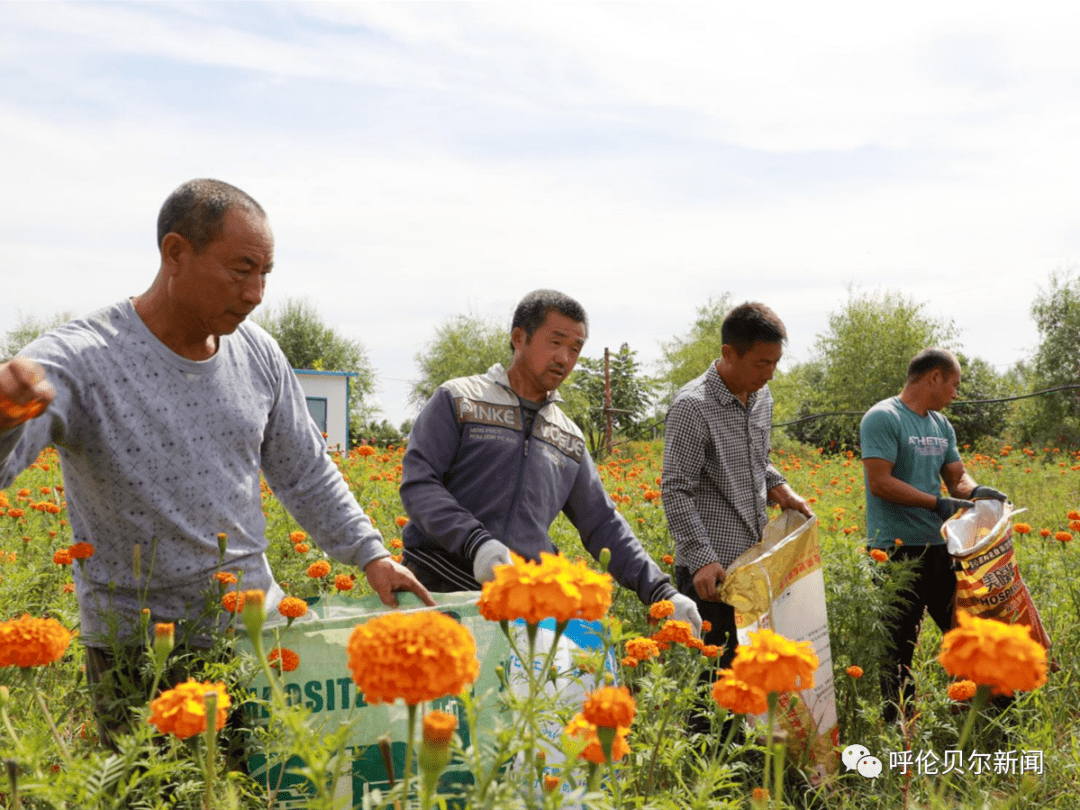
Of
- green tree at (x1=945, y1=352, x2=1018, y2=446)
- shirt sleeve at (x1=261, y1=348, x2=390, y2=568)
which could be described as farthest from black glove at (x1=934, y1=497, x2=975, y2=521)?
green tree at (x1=945, y1=352, x2=1018, y2=446)

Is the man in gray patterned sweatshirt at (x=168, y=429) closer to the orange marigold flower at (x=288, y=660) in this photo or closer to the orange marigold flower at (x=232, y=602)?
the orange marigold flower at (x=232, y=602)

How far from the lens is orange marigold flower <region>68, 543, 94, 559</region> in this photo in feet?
6.09

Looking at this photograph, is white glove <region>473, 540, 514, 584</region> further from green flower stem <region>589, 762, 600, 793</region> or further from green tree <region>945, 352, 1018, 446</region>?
green tree <region>945, 352, 1018, 446</region>

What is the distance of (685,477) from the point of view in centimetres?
350

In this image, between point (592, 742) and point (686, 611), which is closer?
point (592, 742)

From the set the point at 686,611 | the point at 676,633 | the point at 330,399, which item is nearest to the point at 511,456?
the point at 686,611

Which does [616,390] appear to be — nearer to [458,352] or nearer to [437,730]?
[458,352]

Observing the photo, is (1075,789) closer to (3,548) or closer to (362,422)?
(3,548)

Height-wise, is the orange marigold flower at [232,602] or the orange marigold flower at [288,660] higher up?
the orange marigold flower at [232,602]

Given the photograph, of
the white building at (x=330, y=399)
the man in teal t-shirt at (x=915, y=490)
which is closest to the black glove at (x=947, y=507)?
the man in teal t-shirt at (x=915, y=490)

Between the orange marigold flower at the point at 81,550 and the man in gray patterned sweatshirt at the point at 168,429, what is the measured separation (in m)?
0.07

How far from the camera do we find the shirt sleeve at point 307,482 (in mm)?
2260

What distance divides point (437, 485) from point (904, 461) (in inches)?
94.8

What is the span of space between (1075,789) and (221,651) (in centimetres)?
254
